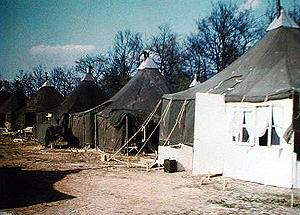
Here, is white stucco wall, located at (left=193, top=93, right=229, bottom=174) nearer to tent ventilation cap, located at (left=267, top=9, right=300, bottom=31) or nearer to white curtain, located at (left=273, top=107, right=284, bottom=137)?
white curtain, located at (left=273, top=107, right=284, bottom=137)

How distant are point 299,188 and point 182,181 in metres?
2.90

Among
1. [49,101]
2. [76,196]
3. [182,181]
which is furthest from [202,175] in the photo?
[49,101]

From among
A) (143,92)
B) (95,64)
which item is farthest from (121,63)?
(143,92)

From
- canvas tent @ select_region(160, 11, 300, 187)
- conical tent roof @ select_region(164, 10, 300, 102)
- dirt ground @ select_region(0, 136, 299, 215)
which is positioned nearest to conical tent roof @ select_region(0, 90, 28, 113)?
dirt ground @ select_region(0, 136, 299, 215)

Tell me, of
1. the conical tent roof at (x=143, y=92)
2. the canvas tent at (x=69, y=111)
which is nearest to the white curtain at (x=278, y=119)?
the conical tent roof at (x=143, y=92)

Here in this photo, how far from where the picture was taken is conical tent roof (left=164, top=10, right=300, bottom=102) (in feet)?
28.1

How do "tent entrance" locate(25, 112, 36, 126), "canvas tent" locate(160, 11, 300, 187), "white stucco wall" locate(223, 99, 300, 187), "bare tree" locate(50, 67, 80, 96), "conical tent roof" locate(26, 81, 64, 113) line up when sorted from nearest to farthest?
"white stucco wall" locate(223, 99, 300, 187), "canvas tent" locate(160, 11, 300, 187), "conical tent roof" locate(26, 81, 64, 113), "tent entrance" locate(25, 112, 36, 126), "bare tree" locate(50, 67, 80, 96)

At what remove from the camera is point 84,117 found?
17.3 metres

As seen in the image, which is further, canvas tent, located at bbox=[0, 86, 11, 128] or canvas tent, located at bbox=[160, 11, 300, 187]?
canvas tent, located at bbox=[0, 86, 11, 128]

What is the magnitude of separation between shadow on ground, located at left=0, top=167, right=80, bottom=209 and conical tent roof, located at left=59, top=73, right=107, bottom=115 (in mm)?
10400

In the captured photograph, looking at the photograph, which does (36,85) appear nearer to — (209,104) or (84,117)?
(84,117)

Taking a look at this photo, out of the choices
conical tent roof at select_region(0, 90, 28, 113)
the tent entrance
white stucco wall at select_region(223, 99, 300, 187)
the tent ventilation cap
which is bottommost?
white stucco wall at select_region(223, 99, 300, 187)

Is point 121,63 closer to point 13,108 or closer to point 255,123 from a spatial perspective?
point 13,108

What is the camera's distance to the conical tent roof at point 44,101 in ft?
87.0
